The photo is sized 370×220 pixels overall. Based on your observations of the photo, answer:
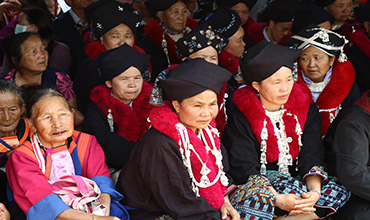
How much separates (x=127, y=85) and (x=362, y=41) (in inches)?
106

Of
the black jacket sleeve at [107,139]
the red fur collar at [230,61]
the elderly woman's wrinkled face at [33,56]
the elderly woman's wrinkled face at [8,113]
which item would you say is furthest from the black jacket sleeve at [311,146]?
the elderly woman's wrinkled face at [33,56]

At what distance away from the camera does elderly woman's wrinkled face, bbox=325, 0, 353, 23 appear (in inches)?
222

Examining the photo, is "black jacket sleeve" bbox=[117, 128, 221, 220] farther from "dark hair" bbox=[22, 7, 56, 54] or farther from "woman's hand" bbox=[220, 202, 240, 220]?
"dark hair" bbox=[22, 7, 56, 54]

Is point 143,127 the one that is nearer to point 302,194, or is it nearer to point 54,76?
point 54,76

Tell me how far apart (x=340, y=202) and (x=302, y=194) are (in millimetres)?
301

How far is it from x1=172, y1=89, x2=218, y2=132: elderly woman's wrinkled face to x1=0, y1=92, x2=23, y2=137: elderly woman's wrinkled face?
1161mm

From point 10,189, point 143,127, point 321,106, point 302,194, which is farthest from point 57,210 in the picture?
point 321,106

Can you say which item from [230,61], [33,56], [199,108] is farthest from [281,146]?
[33,56]

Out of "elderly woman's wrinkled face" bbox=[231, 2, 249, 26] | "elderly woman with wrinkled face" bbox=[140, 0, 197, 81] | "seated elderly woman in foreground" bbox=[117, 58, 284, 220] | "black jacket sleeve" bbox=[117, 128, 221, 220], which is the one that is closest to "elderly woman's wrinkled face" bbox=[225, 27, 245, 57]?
"elderly woman with wrinkled face" bbox=[140, 0, 197, 81]

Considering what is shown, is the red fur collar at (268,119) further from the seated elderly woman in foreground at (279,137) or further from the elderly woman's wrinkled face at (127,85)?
the elderly woman's wrinkled face at (127,85)

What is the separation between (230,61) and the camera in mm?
4738

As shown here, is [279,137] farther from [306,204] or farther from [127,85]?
[127,85]

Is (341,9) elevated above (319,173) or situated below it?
above

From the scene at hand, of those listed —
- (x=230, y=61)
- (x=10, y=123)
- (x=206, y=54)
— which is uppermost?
(x=206, y=54)
